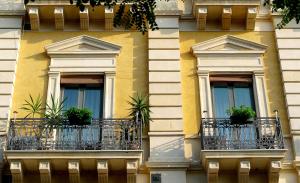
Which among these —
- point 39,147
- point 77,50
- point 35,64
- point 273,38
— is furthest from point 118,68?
point 273,38

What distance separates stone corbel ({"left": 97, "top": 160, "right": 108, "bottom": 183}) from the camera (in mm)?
13406

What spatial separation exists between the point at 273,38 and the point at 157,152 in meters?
5.23

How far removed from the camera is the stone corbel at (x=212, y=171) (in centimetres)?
1342

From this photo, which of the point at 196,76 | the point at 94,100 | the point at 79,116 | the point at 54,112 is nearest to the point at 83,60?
the point at 94,100

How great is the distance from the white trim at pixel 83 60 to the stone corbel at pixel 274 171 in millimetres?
4687

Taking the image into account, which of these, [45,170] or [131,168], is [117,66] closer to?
[131,168]

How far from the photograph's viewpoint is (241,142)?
13.9 m

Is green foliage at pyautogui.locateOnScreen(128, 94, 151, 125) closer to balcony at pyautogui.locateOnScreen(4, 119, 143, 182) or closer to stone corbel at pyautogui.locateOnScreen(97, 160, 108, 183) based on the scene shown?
balcony at pyautogui.locateOnScreen(4, 119, 143, 182)

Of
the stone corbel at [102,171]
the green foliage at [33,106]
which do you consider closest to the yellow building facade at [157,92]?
the stone corbel at [102,171]

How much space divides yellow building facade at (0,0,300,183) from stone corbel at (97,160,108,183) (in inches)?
1.0

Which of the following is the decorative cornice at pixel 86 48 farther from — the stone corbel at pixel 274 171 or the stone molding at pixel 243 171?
the stone corbel at pixel 274 171

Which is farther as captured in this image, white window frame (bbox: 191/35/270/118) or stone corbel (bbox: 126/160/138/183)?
white window frame (bbox: 191/35/270/118)

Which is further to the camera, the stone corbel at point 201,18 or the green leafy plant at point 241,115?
the stone corbel at point 201,18

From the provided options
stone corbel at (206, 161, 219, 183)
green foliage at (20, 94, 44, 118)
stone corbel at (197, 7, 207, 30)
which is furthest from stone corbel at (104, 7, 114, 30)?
stone corbel at (206, 161, 219, 183)
